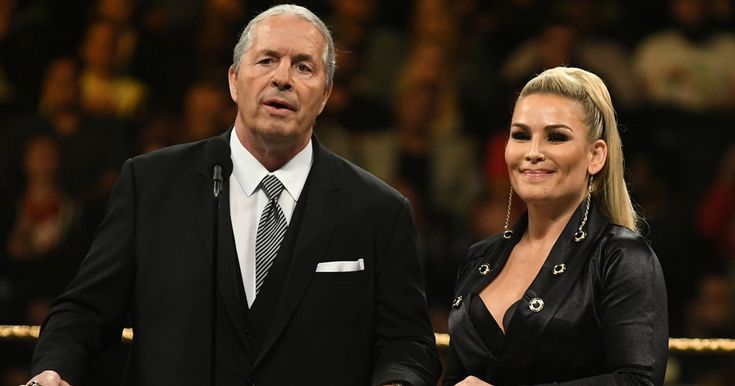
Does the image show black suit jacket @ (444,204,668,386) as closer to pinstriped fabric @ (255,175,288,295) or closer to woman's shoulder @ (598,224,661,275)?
woman's shoulder @ (598,224,661,275)

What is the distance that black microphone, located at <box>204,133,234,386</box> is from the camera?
8.63ft

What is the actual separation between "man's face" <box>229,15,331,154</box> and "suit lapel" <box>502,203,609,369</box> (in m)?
0.63

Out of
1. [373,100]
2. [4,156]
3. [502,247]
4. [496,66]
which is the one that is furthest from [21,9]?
[502,247]

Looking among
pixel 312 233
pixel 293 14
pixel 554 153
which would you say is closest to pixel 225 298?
pixel 312 233

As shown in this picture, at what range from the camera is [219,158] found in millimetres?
2746

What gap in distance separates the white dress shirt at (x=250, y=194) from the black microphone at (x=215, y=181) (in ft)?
0.11

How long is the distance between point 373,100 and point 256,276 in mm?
3153

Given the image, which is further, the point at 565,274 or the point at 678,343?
the point at 678,343

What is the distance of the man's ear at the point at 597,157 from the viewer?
8.70ft

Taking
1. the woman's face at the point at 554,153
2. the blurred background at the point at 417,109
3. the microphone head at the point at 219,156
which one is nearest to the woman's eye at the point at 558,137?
the woman's face at the point at 554,153

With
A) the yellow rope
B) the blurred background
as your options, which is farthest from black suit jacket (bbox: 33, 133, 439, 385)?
the blurred background

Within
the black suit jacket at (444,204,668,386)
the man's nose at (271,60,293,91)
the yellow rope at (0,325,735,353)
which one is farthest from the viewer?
the yellow rope at (0,325,735,353)

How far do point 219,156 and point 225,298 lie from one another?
327mm

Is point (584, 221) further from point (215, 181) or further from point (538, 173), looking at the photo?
point (215, 181)
